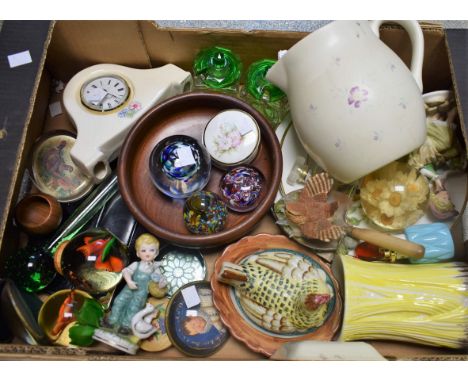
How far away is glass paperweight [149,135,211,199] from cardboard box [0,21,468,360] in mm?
135

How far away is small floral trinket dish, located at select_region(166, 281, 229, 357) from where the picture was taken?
2.47 ft

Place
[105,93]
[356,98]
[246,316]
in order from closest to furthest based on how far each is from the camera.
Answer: [356,98] → [246,316] → [105,93]

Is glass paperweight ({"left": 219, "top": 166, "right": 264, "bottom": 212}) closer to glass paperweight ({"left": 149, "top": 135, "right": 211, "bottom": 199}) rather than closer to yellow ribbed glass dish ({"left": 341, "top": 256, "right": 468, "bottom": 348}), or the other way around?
glass paperweight ({"left": 149, "top": 135, "right": 211, "bottom": 199})

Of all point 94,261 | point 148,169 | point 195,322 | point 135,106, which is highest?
point 135,106

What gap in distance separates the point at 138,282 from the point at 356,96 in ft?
1.46

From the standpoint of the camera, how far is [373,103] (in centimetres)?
63

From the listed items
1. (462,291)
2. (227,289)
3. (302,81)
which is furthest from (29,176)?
(462,291)

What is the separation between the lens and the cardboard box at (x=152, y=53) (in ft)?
2.48

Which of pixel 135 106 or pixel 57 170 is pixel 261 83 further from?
pixel 57 170

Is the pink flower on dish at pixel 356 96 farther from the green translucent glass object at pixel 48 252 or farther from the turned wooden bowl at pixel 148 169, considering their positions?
the green translucent glass object at pixel 48 252

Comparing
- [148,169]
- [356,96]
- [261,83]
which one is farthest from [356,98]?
[148,169]

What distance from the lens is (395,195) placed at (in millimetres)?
757

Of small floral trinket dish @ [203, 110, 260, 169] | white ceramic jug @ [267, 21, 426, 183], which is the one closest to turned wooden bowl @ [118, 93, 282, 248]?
small floral trinket dish @ [203, 110, 260, 169]

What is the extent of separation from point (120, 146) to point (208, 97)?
0.59ft
